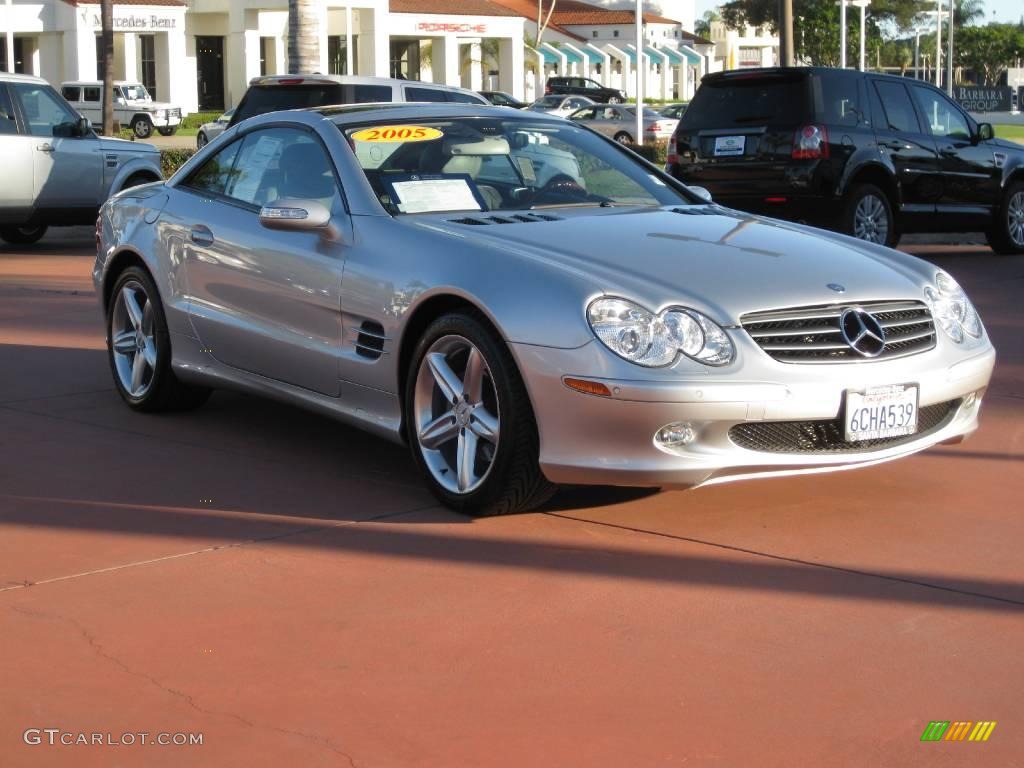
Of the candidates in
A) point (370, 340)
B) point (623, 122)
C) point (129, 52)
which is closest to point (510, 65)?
point (129, 52)

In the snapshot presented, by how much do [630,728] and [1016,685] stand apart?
1.04 m

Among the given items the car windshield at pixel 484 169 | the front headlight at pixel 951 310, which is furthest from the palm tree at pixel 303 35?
the front headlight at pixel 951 310

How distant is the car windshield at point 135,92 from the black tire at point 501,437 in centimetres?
4553

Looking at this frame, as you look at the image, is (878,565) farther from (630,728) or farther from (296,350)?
(296,350)

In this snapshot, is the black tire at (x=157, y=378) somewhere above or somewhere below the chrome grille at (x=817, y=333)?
below

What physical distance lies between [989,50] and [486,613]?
120154mm

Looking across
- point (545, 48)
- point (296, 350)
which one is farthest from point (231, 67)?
point (296, 350)

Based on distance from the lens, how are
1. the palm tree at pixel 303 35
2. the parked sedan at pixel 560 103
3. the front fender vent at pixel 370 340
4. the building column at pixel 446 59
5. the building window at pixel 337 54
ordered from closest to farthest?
the front fender vent at pixel 370 340 < the palm tree at pixel 303 35 < the parked sedan at pixel 560 103 < the building window at pixel 337 54 < the building column at pixel 446 59

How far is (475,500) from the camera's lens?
5547 millimetres

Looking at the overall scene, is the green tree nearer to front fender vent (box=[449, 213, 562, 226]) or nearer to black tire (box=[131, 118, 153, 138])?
black tire (box=[131, 118, 153, 138])

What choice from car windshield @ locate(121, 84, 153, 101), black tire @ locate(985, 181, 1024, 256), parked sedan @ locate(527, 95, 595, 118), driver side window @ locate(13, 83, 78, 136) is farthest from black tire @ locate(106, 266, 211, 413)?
parked sedan @ locate(527, 95, 595, 118)

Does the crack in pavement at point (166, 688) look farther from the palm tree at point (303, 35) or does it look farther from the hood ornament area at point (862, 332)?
the palm tree at point (303, 35)

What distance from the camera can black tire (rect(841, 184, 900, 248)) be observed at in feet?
47.1

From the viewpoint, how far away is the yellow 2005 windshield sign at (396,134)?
21.7 feet
